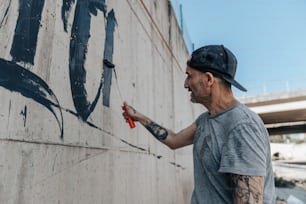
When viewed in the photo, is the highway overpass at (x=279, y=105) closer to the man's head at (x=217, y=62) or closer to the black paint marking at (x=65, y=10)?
the man's head at (x=217, y=62)

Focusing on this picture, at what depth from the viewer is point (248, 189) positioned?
1.03 meters

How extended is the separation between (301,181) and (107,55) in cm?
2061

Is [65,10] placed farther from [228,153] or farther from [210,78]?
[228,153]

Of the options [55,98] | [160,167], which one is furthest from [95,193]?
[160,167]

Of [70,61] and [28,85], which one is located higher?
[70,61]

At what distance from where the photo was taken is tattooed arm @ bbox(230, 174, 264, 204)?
1030 millimetres

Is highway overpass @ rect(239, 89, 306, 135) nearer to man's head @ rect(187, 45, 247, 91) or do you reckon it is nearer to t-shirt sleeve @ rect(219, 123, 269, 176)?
man's head @ rect(187, 45, 247, 91)

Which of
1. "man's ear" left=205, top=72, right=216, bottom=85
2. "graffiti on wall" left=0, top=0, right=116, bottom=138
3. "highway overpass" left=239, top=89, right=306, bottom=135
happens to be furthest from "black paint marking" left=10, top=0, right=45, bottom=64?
"highway overpass" left=239, top=89, right=306, bottom=135

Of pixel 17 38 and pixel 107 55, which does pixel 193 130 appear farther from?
pixel 17 38

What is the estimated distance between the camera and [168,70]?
4.26 meters

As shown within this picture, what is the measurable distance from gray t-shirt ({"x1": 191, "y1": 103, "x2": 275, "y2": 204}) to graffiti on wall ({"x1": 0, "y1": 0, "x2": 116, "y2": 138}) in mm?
734

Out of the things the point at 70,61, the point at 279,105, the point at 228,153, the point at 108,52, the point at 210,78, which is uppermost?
the point at 279,105

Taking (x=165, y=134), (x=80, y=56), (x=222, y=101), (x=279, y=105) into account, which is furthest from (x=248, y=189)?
(x=279, y=105)

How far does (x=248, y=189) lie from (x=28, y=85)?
103 cm
